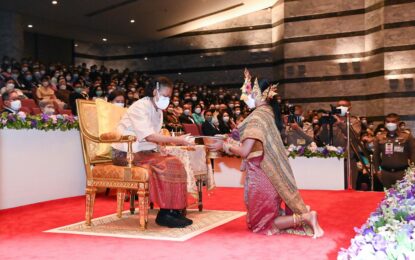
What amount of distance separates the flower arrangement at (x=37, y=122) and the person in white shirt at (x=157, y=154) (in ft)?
5.40

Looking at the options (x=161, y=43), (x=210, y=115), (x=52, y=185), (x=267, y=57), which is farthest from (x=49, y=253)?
(x=161, y=43)

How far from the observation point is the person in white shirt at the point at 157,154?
13.5 feet

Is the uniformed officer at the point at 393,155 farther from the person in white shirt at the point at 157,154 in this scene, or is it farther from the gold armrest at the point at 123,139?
the gold armrest at the point at 123,139

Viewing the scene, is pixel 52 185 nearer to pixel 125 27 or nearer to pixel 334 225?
pixel 334 225

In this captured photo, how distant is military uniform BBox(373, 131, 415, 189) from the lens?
715 centimetres

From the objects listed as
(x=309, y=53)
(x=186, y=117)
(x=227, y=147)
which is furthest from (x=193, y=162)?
(x=309, y=53)

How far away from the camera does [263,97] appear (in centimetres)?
423

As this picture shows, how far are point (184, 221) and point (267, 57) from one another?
13797 millimetres

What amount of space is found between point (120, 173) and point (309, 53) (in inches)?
502

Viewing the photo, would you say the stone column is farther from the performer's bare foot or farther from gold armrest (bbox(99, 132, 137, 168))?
the performer's bare foot

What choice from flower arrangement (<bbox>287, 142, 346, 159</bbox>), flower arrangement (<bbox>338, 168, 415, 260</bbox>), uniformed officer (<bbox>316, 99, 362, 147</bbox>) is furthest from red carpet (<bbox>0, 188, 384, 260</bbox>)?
uniformed officer (<bbox>316, 99, 362, 147</bbox>)

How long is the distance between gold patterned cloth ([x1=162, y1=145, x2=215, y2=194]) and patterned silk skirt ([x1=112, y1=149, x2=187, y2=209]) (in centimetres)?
27

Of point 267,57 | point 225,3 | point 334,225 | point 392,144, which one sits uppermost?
point 225,3

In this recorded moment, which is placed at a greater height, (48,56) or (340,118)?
(48,56)
